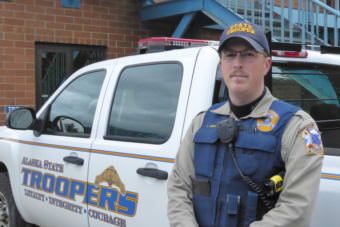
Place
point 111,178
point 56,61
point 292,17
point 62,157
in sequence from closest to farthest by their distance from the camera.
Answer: point 111,178 < point 62,157 < point 292,17 < point 56,61

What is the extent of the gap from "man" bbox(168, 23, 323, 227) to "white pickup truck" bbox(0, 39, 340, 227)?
330 mm

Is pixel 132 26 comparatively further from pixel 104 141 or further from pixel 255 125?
pixel 255 125

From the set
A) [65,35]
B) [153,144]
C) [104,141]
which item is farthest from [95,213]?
[65,35]

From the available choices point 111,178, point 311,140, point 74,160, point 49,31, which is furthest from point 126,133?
point 49,31

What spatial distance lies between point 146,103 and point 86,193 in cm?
74

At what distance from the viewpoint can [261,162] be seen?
69.2 inches

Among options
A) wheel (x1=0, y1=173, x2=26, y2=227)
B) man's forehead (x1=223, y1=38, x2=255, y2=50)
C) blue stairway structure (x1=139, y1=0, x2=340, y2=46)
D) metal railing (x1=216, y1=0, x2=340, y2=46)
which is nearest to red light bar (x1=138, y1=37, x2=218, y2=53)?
man's forehead (x1=223, y1=38, x2=255, y2=50)

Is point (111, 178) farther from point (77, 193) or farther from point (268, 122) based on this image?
point (268, 122)

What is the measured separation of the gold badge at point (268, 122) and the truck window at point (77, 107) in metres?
1.70

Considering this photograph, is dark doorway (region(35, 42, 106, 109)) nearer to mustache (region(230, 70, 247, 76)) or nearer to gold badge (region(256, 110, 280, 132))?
mustache (region(230, 70, 247, 76))

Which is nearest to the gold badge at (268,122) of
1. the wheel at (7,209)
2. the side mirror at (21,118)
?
the side mirror at (21,118)

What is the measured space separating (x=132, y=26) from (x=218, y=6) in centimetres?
202

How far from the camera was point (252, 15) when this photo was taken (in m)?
6.84

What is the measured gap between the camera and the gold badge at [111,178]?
9.16 ft
